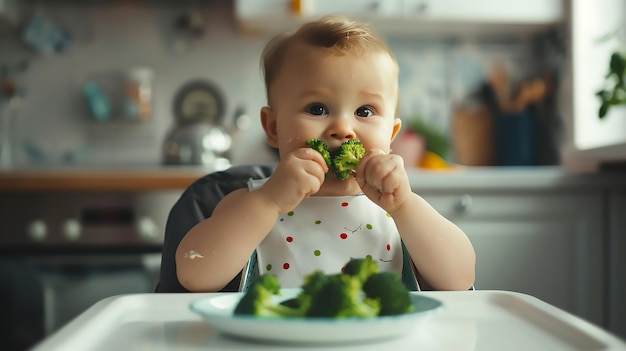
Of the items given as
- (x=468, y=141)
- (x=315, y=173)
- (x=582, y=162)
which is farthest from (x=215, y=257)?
(x=468, y=141)

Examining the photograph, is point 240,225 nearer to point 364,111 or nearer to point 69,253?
point 364,111

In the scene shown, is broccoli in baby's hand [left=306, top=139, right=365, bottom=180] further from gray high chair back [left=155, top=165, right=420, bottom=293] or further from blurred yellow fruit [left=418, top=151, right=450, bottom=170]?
blurred yellow fruit [left=418, top=151, right=450, bottom=170]

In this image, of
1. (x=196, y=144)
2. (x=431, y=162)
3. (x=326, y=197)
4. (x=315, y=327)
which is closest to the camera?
(x=315, y=327)

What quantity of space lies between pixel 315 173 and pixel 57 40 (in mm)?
2321

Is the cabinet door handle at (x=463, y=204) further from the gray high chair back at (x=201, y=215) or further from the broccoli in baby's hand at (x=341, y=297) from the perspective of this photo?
the broccoli in baby's hand at (x=341, y=297)

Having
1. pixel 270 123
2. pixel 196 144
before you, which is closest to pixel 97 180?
pixel 196 144

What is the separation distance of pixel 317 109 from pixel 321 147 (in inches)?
4.3

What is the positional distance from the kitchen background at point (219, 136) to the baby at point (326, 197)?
3.89 ft

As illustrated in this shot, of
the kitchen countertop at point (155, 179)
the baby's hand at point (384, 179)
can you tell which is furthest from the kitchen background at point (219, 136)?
the baby's hand at point (384, 179)

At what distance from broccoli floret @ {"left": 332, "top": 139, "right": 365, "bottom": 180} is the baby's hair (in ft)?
0.51

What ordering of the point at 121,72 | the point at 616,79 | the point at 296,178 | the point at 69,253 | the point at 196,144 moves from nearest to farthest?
1. the point at 296,178
2. the point at 616,79
3. the point at 69,253
4. the point at 196,144
5. the point at 121,72

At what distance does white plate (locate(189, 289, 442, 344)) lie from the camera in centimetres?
50

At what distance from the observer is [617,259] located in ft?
7.66

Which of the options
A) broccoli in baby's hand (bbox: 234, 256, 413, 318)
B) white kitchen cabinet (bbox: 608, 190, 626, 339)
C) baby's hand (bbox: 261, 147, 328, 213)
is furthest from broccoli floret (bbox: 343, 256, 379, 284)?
white kitchen cabinet (bbox: 608, 190, 626, 339)
